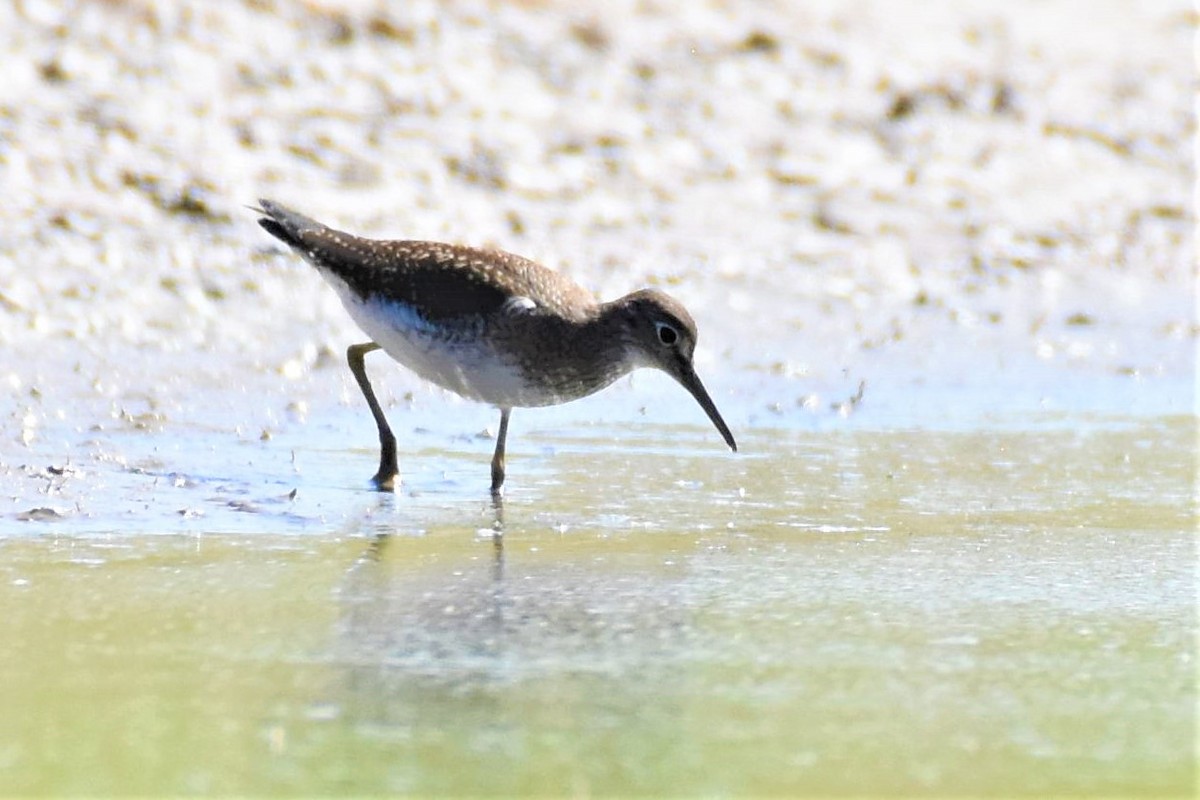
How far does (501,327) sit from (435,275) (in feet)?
1.12

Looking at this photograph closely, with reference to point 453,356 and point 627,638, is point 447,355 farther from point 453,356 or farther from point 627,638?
point 627,638

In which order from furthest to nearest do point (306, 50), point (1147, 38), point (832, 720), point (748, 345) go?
point (1147, 38) < point (306, 50) < point (748, 345) < point (832, 720)

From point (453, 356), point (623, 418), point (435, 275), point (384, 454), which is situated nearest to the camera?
point (384, 454)

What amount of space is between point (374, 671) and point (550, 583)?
3.36 ft

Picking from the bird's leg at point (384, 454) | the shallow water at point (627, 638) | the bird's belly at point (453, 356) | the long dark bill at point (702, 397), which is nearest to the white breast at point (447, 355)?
the bird's belly at point (453, 356)

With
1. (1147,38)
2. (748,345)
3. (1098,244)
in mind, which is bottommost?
(748,345)

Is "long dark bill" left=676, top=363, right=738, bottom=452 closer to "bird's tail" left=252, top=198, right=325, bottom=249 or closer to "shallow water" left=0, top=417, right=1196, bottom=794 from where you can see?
"shallow water" left=0, top=417, right=1196, bottom=794

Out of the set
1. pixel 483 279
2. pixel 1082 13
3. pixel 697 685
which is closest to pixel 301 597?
pixel 697 685

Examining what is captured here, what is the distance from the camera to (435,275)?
6996mm

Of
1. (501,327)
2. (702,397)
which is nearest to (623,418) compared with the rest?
(702,397)

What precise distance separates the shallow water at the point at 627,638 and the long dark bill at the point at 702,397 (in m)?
0.17

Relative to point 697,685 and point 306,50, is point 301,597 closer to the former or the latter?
point 697,685

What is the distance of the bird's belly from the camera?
6855 mm

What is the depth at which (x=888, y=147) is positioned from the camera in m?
11.4
